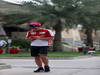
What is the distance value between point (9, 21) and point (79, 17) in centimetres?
684

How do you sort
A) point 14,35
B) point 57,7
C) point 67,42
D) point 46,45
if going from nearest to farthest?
1. point 46,45
2. point 57,7
3. point 14,35
4. point 67,42

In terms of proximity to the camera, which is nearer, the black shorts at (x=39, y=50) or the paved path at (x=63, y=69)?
the black shorts at (x=39, y=50)

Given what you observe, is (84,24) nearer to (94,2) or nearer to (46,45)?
(94,2)

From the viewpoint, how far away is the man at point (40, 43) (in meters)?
12.3

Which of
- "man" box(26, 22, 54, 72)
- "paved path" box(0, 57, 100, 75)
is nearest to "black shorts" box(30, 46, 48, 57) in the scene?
"man" box(26, 22, 54, 72)

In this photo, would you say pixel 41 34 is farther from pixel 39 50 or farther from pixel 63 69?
pixel 63 69

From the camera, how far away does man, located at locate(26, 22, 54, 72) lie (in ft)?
40.4

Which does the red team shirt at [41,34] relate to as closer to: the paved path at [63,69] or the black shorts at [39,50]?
the black shorts at [39,50]

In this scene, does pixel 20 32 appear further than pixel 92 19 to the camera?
Yes

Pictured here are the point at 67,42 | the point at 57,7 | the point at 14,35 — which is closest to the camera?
the point at 57,7

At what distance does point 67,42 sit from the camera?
2071 inches

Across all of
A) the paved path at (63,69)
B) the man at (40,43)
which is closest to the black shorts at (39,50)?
the man at (40,43)

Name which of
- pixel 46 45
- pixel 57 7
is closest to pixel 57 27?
pixel 57 7

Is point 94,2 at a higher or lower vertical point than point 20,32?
higher
